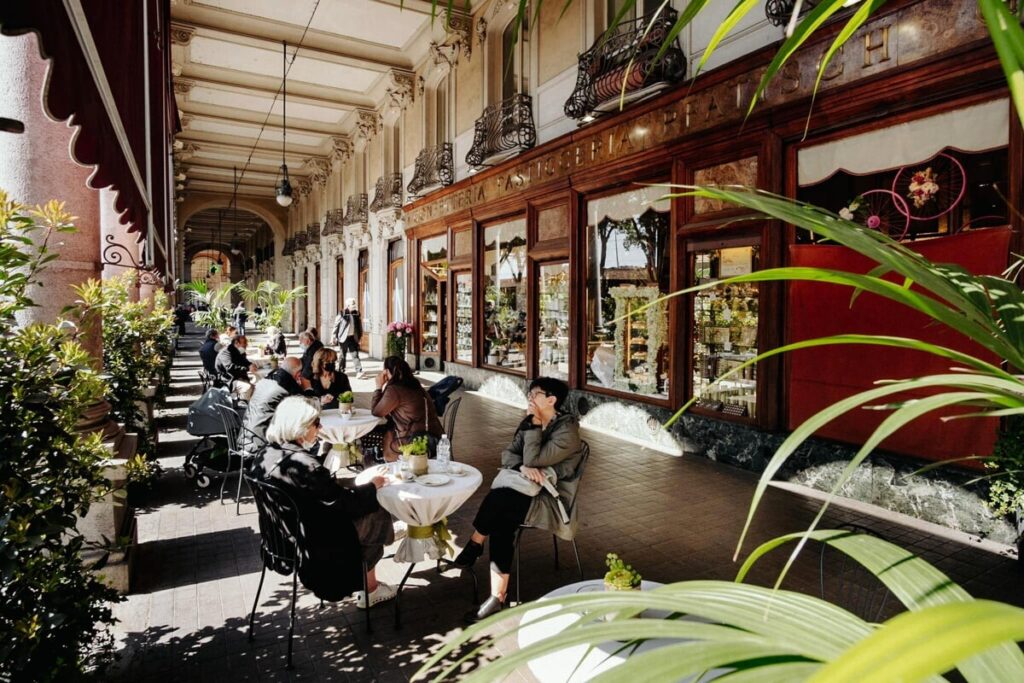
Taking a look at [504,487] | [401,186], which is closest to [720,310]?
[504,487]

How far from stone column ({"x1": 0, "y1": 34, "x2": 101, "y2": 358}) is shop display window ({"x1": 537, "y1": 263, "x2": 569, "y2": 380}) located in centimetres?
713

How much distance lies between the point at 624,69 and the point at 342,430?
6469 millimetres

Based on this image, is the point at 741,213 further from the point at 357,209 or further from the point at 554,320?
the point at 357,209

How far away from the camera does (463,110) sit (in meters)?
13.7

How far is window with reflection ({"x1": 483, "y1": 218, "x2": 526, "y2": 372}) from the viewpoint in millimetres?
11609

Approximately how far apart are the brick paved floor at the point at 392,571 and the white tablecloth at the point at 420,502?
0.94ft

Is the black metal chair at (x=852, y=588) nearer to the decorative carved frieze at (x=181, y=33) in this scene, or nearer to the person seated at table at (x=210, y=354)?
the person seated at table at (x=210, y=354)

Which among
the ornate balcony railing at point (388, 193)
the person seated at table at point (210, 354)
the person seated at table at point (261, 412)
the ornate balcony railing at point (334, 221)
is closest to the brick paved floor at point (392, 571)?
the person seated at table at point (261, 412)

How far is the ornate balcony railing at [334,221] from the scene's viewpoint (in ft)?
80.0

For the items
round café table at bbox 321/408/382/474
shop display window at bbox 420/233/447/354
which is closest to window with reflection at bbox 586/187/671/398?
round café table at bbox 321/408/382/474

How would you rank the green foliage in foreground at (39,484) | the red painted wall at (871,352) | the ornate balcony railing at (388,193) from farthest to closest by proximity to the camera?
1. the ornate balcony railing at (388,193)
2. the red painted wall at (871,352)
3. the green foliage in foreground at (39,484)

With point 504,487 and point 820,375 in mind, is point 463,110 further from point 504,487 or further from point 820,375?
point 504,487

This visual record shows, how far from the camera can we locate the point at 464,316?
46.0 ft

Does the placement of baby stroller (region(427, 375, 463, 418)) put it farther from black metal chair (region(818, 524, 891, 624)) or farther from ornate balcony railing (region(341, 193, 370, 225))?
ornate balcony railing (region(341, 193, 370, 225))
